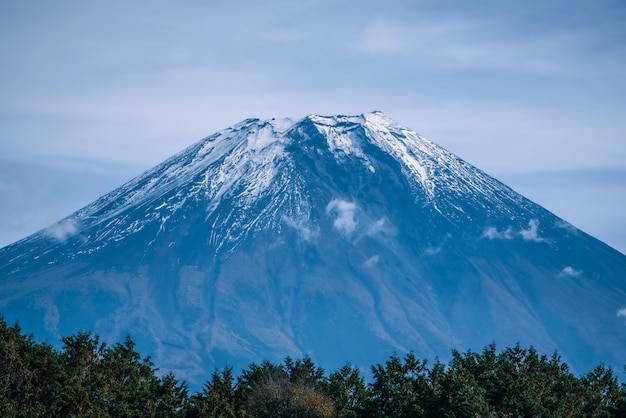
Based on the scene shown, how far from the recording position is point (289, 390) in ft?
227

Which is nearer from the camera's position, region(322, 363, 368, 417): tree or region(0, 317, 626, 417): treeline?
region(0, 317, 626, 417): treeline

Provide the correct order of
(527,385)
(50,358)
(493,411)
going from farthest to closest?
(50,358) < (527,385) < (493,411)

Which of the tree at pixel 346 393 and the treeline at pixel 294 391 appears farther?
the tree at pixel 346 393

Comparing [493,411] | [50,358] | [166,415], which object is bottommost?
[493,411]

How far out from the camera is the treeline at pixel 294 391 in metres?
58.5

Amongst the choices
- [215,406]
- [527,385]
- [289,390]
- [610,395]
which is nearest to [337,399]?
[289,390]

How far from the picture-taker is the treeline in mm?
58531

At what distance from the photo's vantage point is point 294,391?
68.0 metres

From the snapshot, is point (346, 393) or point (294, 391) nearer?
point (294, 391)

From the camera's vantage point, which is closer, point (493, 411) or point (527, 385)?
point (493, 411)

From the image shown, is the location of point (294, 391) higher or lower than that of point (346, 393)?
lower

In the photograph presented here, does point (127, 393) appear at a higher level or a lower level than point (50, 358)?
lower

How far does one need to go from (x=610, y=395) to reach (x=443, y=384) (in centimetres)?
1657

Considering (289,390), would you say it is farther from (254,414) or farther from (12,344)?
(12,344)
